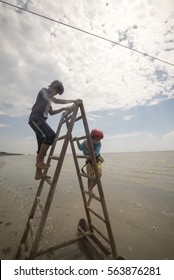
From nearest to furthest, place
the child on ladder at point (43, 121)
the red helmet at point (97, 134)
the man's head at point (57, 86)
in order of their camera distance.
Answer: the child on ladder at point (43, 121)
the man's head at point (57, 86)
the red helmet at point (97, 134)

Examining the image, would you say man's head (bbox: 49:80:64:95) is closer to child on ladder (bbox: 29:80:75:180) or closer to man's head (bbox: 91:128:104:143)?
child on ladder (bbox: 29:80:75:180)

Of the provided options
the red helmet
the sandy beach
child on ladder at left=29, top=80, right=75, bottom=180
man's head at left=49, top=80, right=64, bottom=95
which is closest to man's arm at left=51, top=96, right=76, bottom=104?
child on ladder at left=29, top=80, right=75, bottom=180

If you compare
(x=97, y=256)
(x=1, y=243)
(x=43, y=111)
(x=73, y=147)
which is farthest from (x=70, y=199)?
(x=43, y=111)

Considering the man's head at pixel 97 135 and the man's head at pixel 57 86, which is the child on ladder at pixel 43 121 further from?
the man's head at pixel 97 135

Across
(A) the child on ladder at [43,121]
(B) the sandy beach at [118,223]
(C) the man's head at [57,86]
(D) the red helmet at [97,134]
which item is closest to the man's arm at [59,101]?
(A) the child on ladder at [43,121]

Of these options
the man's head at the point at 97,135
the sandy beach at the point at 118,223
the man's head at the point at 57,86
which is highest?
the man's head at the point at 57,86

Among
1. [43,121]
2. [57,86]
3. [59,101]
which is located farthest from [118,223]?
[57,86]

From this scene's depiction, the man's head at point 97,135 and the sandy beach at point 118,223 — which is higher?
the man's head at point 97,135

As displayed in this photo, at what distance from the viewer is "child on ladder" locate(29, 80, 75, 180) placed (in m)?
2.76

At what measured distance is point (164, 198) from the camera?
726cm

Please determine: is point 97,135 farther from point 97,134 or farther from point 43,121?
point 43,121

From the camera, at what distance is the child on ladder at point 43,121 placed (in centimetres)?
276

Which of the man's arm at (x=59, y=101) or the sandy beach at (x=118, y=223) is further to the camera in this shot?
the sandy beach at (x=118, y=223)

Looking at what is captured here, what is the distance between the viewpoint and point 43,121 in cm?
279
